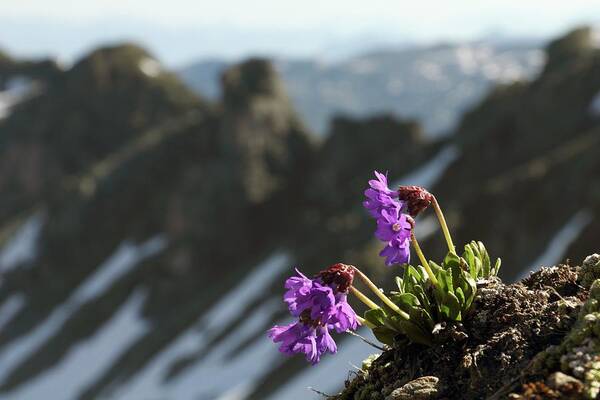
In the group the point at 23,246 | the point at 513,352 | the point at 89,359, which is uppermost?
the point at 23,246

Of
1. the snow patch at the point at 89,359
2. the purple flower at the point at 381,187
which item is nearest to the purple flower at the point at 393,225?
the purple flower at the point at 381,187

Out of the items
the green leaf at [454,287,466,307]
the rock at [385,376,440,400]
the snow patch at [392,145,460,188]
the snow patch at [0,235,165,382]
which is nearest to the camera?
the rock at [385,376,440,400]

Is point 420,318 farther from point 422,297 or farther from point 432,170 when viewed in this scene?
point 432,170

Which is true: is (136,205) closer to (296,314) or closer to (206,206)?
(206,206)

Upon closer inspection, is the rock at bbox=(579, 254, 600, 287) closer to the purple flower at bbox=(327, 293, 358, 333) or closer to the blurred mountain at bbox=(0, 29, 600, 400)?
the purple flower at bbox=(327, 293, 358, 333)

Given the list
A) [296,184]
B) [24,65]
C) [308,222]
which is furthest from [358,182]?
[24,65]

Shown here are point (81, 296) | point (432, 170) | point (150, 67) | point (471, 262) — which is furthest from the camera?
point (150, 67)

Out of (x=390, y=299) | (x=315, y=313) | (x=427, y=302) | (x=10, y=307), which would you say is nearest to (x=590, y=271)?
(x=427, y=302)

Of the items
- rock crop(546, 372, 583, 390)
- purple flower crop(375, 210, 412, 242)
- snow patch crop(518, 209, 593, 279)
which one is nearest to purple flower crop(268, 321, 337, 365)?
purple flower crop(375, 210, 412, 242)
